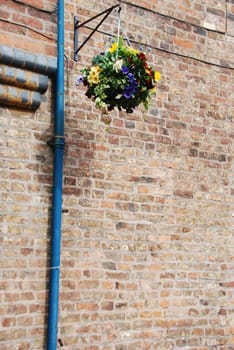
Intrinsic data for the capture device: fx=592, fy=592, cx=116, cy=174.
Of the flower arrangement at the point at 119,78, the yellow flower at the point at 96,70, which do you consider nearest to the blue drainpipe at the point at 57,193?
the flower arrangement at the point at 119,78

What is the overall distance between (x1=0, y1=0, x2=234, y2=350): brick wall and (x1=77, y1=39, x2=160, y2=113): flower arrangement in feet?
2.40

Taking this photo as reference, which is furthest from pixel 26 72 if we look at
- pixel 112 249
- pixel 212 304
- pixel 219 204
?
pixel 212 304

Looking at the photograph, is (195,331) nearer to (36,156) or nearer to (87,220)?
(87,220)

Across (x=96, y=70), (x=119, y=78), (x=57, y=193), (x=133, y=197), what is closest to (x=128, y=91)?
(x=119, y=78)

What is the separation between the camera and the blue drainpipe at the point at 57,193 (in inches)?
179

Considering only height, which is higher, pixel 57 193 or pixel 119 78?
pixel 119 78

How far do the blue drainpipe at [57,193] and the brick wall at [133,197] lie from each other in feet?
0.24

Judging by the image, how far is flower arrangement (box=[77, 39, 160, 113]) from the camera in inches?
166

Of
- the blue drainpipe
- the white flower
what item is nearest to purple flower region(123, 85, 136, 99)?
the white flower

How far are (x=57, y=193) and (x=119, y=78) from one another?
3.58 ft

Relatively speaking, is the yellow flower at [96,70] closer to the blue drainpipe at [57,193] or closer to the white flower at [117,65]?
the white flower at [117,65]

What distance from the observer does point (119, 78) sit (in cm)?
421

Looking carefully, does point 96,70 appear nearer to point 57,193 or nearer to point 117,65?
point 117,65

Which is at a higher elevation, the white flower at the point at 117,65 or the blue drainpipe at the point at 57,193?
the white flower at the point at 117,65
